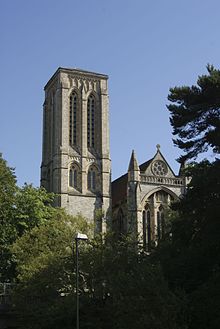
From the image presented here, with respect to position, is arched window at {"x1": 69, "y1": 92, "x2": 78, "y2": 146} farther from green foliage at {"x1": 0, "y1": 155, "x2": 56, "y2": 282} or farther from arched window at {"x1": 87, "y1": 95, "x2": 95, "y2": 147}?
green foliage at {"x1": 0, "y1": 155, "x2": 56, "y2": 282}

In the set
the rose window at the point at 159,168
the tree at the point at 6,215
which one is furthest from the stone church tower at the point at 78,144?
the tree at the point at 6,215

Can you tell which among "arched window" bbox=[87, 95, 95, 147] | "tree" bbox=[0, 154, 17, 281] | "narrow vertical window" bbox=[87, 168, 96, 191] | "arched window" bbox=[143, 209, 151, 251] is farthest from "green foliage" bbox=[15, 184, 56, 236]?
"arched window" bbox=[87, 95, 95, 147]

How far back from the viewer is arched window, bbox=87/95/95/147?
69625 mm

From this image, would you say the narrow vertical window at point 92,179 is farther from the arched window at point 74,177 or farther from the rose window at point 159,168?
the rose window at point 159,168

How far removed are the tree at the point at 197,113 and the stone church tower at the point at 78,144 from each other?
109 ft

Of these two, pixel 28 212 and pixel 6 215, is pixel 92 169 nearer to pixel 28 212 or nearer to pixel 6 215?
pixel 28 212

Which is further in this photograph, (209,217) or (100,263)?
(100,263)

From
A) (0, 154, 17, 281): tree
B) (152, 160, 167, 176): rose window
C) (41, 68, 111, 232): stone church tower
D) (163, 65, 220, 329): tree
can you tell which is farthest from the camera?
(152, 160, 167, 176): rose window

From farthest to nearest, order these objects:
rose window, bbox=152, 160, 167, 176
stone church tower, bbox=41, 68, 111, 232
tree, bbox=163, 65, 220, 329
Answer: rose window, bbox=152, 160, 167, 176 → stone church tower, bbox=41, 68, 111, 232 → tree, bbox=163, 65, 220, 329

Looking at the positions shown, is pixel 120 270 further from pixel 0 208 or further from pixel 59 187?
pixel 59 187

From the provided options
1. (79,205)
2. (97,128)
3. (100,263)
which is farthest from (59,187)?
(100,263)

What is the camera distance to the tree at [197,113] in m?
29.1

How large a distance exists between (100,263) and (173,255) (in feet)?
12.6

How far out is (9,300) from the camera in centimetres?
3681
